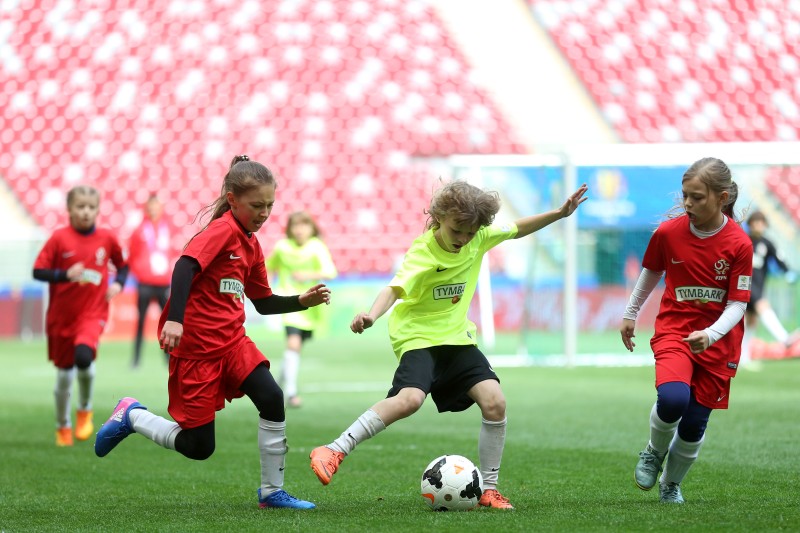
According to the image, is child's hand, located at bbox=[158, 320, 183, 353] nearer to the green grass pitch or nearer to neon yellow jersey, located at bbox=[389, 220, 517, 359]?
the green grass pitch

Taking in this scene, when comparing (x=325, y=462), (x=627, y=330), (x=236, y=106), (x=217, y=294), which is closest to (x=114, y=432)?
(x=217, y=294)

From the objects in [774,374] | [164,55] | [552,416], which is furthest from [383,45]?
[552,416]

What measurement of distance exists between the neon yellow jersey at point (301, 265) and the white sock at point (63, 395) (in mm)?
2720

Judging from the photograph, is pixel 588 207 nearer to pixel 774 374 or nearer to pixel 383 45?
pixel 774 374

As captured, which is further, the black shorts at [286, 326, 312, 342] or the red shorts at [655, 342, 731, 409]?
the black shorts at [286, 326, 312, 342]

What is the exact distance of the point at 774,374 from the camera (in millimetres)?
13398

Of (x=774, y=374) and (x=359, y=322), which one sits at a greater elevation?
(x=359, y=322)

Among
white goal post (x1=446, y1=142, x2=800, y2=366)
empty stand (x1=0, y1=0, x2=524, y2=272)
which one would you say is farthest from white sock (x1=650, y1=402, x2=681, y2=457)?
empty stand (x1=0, y1=0, x2=524, y2=272)

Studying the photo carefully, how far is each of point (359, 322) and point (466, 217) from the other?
70cm

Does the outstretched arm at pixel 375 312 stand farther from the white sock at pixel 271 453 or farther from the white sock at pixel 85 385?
the white sock at pixel 85 385

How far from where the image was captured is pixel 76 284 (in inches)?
329

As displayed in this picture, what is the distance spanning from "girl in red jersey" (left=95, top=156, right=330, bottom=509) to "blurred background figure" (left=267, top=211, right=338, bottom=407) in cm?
521

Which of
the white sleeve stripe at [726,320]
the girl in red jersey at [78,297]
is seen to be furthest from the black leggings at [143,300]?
the white sleeve stripe at [726,320]

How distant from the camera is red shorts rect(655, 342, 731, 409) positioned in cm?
518
